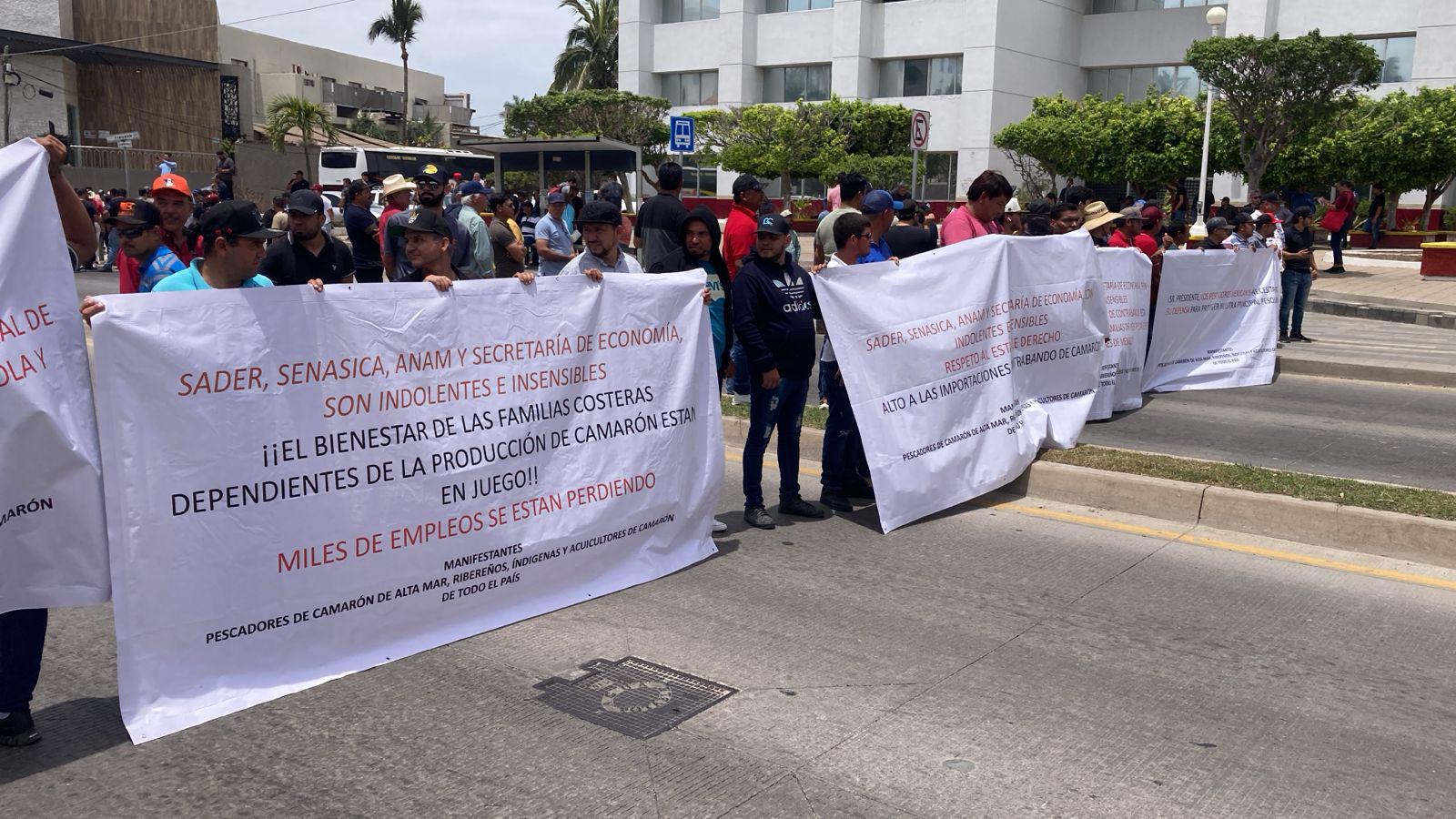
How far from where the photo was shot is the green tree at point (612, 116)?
50500mm

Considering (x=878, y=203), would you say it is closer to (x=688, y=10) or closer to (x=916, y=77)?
(x=916, y=77)

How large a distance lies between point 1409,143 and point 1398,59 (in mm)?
11918

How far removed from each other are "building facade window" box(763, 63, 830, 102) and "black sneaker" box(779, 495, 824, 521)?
147 feet

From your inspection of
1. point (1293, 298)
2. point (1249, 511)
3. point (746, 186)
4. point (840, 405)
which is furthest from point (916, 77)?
point (1249, 511)

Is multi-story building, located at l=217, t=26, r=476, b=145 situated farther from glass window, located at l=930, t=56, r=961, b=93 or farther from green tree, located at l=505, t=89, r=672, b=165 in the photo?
glass window, located at l=930, t=56, r=961, b=93

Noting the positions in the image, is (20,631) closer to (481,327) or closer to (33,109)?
(481,327)

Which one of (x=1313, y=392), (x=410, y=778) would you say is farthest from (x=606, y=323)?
(x=1313, y=392)

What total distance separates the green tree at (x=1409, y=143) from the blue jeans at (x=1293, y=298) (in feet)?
58.0

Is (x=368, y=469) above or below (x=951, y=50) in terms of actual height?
below

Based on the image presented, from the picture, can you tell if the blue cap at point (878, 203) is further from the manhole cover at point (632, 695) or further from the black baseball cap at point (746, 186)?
the manhole cover at point (632, 695)

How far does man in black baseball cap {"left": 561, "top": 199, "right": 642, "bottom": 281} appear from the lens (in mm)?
6305

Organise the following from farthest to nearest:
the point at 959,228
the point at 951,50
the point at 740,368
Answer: the point at 951,50 < the point at 959,228 < the point at 740,368

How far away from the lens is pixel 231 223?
4531 mm

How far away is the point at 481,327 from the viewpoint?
501 centimetres
